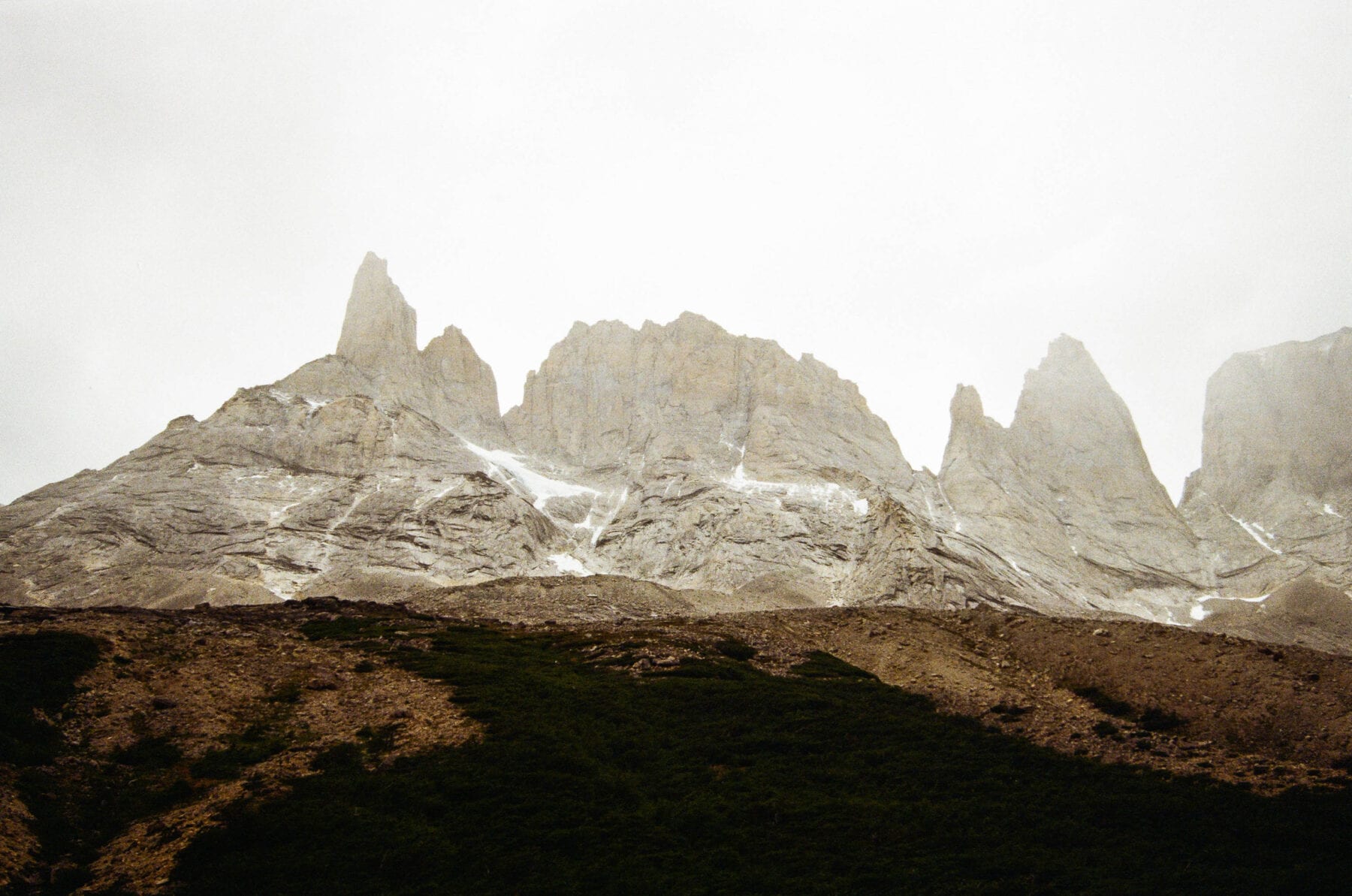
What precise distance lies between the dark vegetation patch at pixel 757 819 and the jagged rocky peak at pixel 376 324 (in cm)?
14921

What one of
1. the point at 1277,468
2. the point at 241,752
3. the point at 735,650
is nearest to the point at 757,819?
the point at 241,752

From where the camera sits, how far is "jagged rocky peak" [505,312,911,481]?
509 feet

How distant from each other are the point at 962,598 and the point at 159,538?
3823 inches

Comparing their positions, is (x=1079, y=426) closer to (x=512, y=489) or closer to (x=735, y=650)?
(x=512, y=489)

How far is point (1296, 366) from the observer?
170 metres

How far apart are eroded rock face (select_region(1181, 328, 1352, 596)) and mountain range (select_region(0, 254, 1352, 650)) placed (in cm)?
50

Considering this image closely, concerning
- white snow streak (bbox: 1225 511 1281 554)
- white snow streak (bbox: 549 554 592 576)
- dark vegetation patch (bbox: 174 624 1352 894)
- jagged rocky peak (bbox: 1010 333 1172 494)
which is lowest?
Result: dark vegetation patch (bbox: 174 624 1352 894)

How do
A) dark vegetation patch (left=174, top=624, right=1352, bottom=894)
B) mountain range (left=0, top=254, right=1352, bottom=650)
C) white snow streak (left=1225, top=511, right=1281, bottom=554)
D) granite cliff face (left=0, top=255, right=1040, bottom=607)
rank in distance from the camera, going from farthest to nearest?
white snow streak (left=1225, top=511, right=1281, bottom=554)
mountain range (left=0, top=254, right=1352, bottom=650)
granite cliff face (left=0, top=255, right=1040, bottom=607)
dark vegetation patch (left=174, top=624, right=1352, bottom=894)

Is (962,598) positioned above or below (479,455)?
below

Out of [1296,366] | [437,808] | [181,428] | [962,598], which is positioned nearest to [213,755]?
[437,808]

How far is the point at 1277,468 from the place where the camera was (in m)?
160

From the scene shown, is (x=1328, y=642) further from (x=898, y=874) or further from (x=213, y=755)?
(x=213, y=755)

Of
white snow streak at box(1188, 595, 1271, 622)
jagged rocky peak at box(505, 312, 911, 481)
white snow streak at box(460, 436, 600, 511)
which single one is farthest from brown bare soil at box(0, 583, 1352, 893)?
jagged rocky peak at box(505, 312, 911, 481)

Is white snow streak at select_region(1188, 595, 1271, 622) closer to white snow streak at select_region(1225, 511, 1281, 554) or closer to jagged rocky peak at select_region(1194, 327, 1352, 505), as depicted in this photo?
A: white snow streak at select_region(1225, 511, 1281, 554)
